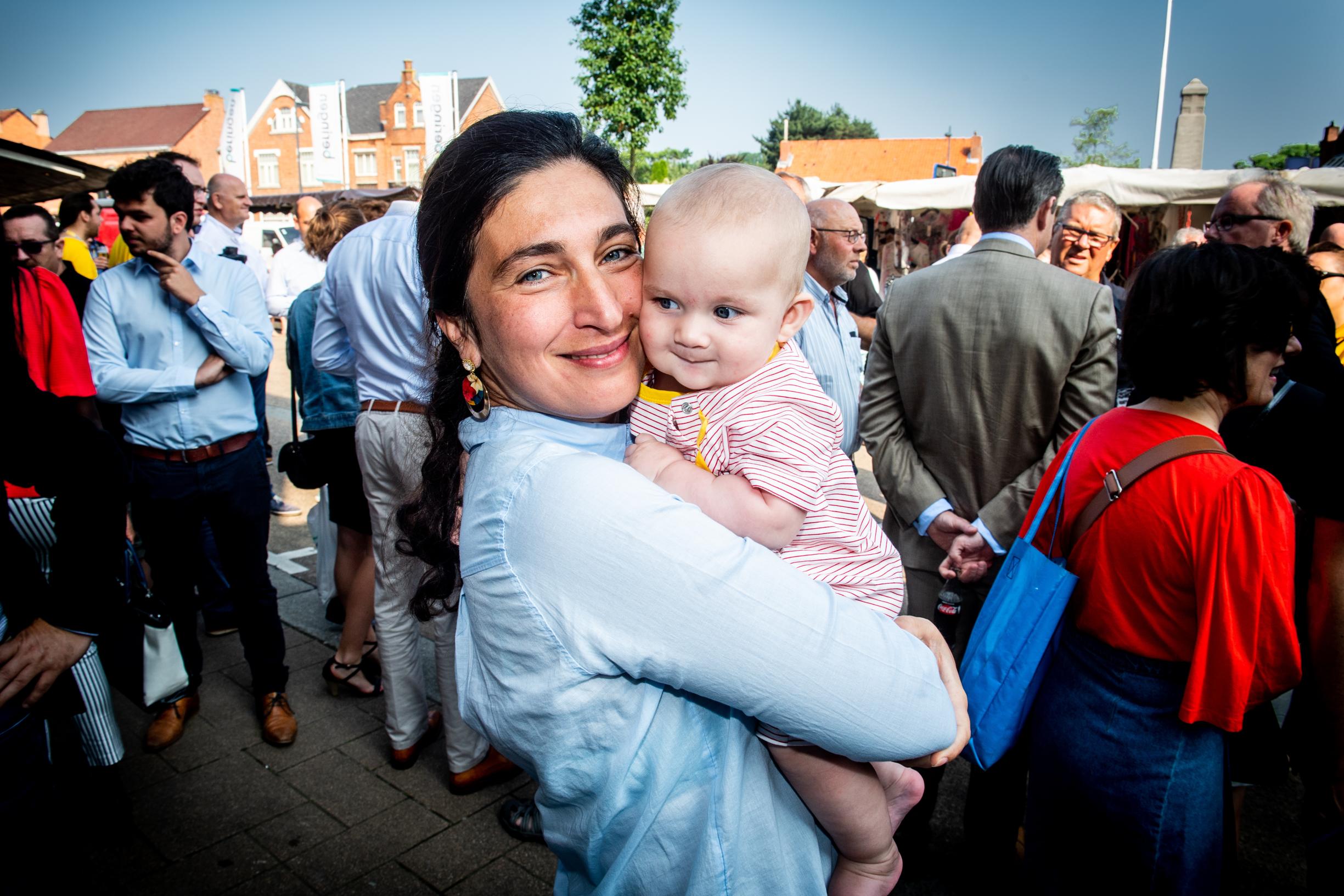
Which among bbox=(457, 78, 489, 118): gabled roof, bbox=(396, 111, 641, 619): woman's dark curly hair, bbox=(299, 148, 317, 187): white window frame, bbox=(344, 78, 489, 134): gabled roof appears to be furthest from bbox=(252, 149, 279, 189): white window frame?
bbox=(396, 111, 641, 619): woman's dark curly hair

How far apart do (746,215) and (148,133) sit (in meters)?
66.5

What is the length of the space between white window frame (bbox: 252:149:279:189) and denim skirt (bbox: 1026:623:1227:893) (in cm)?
5850

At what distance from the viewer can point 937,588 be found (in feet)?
10.5

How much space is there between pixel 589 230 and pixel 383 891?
8.74ft

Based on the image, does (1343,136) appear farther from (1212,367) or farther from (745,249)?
(745,249)

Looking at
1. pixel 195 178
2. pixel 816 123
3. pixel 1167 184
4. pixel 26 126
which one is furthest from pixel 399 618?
Result: pixel 816 123

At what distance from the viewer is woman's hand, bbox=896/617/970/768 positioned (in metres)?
1.23

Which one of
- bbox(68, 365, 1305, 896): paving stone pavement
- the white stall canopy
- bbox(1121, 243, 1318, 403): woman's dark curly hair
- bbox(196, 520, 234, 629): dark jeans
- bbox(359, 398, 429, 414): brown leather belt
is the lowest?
bbox(68, 365, 1305, 896): paving stone pavement

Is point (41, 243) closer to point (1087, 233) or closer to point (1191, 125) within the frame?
point (1087, 233)

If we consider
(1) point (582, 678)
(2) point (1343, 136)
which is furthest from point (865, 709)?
(2) point (1343, 136)

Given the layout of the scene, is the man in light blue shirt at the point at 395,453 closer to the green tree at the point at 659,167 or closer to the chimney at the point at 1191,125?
the green tree at the point at 659,167

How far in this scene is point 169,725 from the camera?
376 centimetres

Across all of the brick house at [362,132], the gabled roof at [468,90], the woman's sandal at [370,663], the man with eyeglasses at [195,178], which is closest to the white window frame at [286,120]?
the brick house at [362,132]

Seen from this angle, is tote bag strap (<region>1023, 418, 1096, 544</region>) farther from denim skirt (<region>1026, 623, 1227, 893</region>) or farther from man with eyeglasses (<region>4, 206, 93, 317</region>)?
man with eyeglasses (<region>4, 206, 93, 317</region>)
